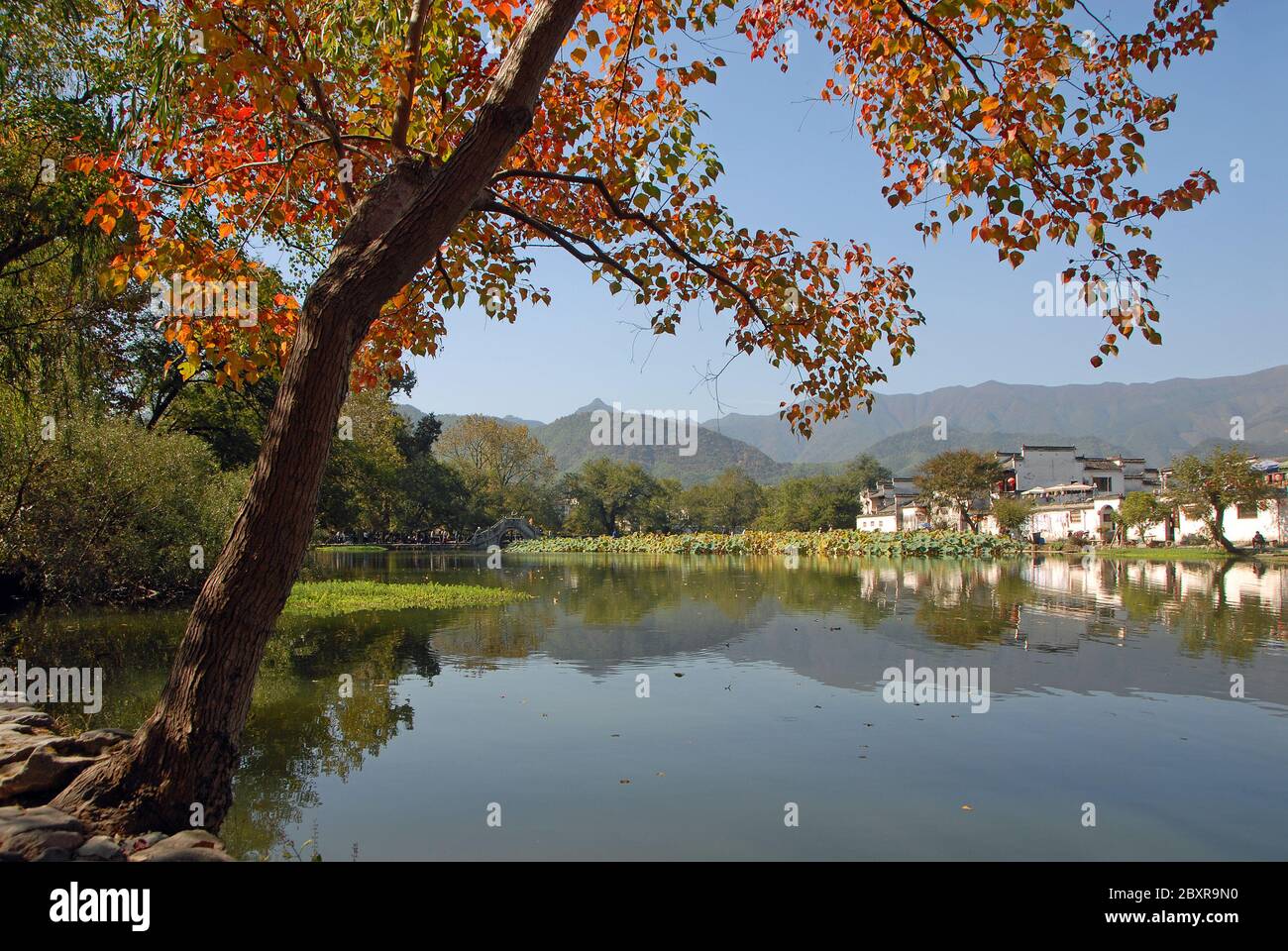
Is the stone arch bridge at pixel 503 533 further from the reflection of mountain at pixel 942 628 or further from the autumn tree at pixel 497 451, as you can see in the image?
the reflection of mountain at pixel 942 628

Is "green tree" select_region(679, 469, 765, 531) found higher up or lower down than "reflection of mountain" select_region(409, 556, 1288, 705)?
higher up

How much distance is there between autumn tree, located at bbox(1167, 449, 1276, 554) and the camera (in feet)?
144

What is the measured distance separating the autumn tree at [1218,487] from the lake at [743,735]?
33.4m

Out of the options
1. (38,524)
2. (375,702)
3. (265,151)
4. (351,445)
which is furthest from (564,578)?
(265,151)

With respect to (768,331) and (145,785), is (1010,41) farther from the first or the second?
(145,785)

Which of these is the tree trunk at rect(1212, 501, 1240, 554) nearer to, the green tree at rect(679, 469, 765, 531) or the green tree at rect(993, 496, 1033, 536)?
the green tree at rect(993, 496, 1033, 536)

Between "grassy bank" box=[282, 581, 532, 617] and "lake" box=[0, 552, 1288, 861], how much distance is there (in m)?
2.11

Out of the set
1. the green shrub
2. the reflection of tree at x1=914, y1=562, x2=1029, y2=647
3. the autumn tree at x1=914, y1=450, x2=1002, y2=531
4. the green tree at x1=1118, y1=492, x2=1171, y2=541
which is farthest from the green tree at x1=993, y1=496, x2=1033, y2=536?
the green shrub

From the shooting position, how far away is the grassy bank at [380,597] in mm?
18062

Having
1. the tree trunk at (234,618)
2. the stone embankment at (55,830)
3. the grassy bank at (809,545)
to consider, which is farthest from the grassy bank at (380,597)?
the grassy bank at (809,545)

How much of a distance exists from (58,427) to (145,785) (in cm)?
1222

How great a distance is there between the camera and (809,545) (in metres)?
55.1

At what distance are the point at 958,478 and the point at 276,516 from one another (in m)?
62.4
